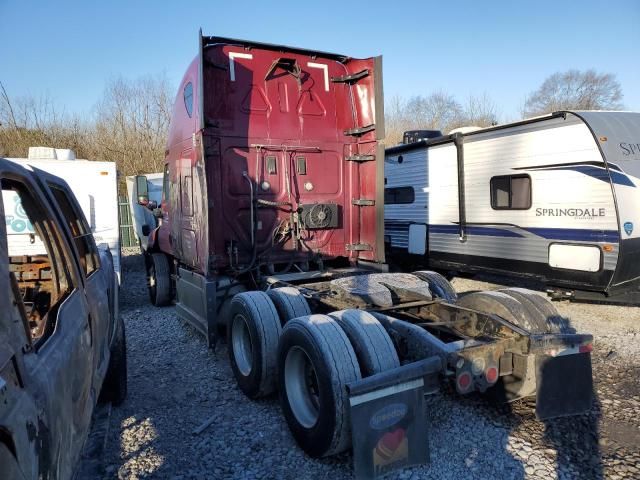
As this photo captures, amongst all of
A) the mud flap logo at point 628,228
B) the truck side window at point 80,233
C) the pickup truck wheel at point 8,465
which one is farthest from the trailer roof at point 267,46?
the pickup truck wheel at point 8,465

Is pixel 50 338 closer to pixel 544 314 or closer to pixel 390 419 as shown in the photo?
pixel 390 419

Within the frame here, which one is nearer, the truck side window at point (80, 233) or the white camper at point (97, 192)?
the truck side window at point (80, 233)

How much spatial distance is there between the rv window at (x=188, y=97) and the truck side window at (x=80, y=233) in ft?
9.01

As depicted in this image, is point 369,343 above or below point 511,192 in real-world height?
below

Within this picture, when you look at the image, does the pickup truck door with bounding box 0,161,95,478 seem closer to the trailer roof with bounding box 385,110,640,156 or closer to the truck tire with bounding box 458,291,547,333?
the truck tire with bounding box 458,291,547,333

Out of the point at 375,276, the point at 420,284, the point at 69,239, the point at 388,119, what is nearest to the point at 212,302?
the point at 375,276

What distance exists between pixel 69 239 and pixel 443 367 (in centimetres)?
246

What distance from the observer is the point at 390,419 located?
2.81 metres

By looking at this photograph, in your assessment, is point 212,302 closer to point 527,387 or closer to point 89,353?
point 89,353

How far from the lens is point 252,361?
4.21 m

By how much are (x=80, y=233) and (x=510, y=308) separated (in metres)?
3.59

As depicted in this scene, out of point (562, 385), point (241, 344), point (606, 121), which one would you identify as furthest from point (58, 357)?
point (606, 121)

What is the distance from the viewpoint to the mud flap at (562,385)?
3.23 m

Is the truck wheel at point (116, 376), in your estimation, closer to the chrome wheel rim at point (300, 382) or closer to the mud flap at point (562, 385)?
the chrome wheel rim at point (300, 382)
